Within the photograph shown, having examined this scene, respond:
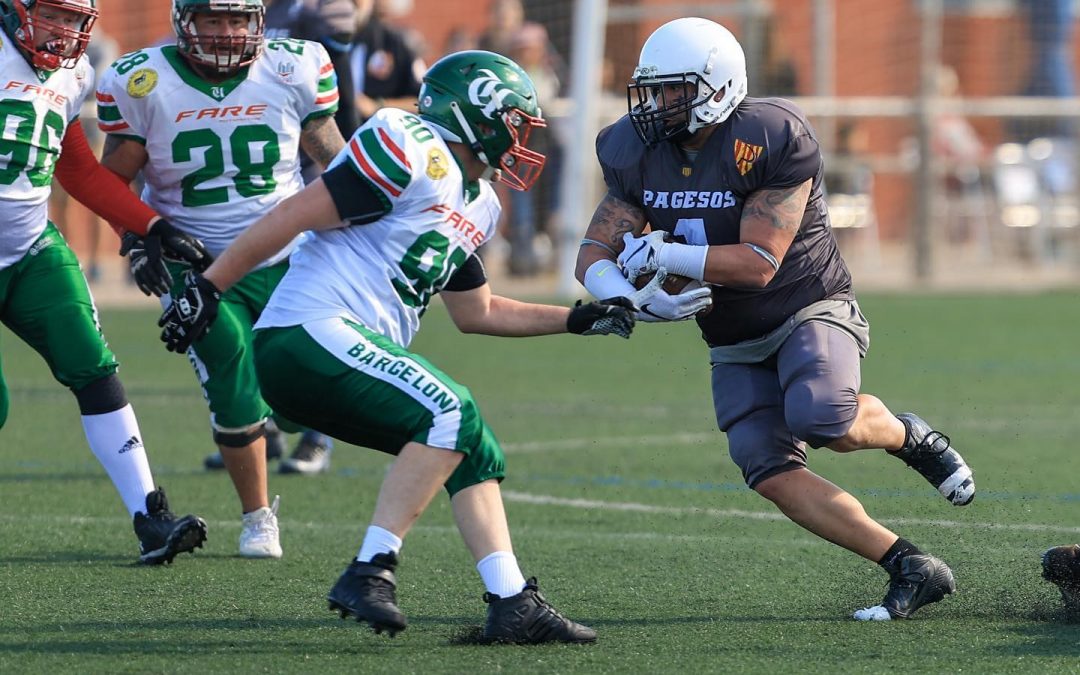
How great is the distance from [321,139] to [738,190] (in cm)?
173

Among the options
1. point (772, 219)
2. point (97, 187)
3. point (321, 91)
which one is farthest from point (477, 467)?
point (321, 91)

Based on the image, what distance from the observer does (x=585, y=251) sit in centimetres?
489

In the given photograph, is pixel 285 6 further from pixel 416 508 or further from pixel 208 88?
pixel 416 508

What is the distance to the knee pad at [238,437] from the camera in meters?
5.54

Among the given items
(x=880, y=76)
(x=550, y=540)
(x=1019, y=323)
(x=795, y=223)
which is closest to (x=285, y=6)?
(x=550, y=540)

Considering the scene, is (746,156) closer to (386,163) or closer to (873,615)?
(386,163)

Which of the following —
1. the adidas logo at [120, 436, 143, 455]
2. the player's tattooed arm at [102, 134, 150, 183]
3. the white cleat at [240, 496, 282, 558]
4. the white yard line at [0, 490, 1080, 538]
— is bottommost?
the white yard line at [0, 490, 1080, 538]

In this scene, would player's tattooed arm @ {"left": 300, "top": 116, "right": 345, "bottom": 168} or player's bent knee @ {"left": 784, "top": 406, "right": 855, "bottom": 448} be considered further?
player's tattooed arm @ {"left": 300, "top": 116, "right": 345, "bottom": 168}

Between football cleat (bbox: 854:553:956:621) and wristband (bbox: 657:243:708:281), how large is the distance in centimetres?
99

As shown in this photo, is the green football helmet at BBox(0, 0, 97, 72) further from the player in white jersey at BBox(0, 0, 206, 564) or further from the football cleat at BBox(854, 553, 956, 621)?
the football cleat at BBox(854, 553, 956, 621)

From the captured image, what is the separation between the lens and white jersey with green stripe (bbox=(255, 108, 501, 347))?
13.7 ft

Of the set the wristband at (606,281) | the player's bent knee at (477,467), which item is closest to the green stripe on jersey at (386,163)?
the player's bent knee at (477,467)

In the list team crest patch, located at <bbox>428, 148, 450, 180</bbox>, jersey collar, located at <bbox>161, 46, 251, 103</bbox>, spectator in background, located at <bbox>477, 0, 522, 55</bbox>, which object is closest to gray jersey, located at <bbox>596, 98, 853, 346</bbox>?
team crest patch, located at <bbox>428, 148, 450, 180</bbox>

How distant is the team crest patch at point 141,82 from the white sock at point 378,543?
2067 millimetres
